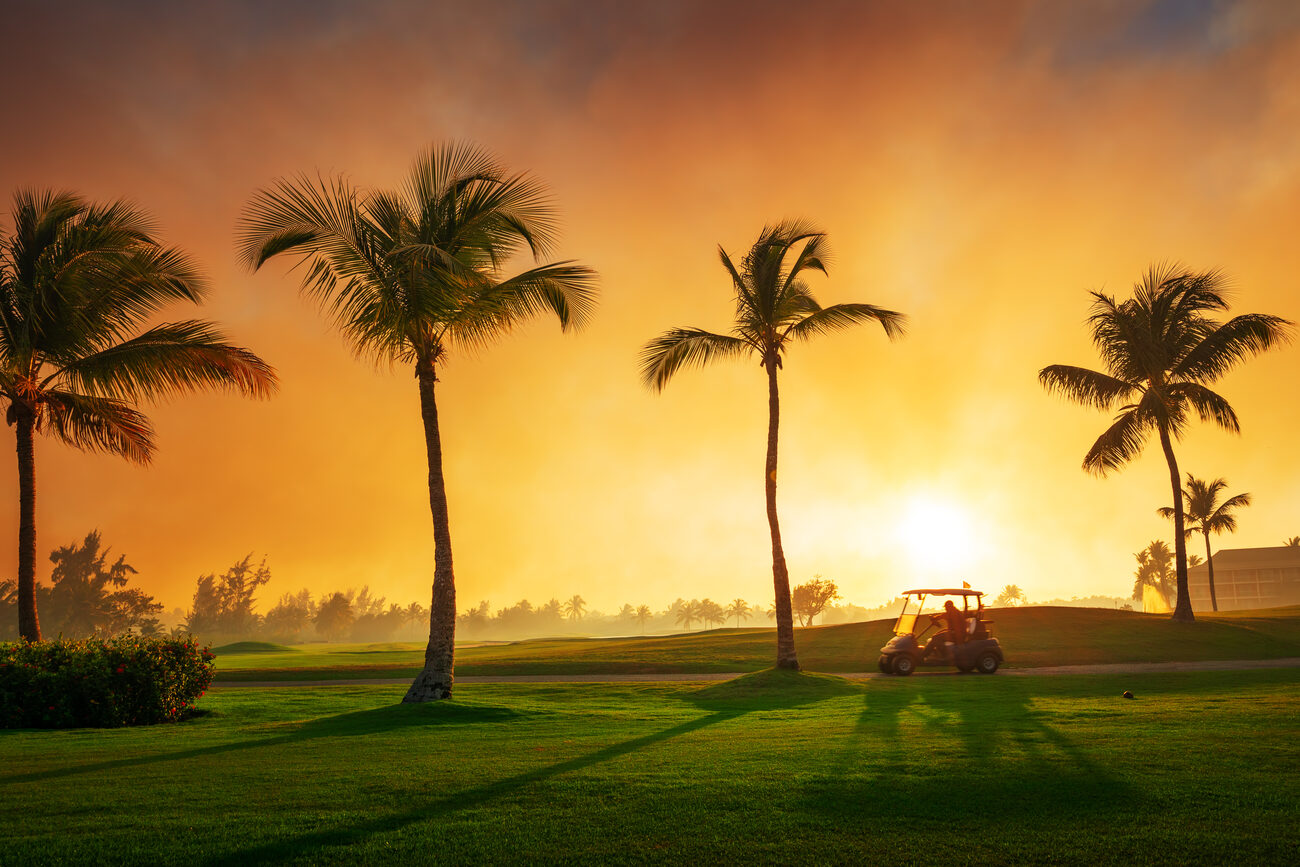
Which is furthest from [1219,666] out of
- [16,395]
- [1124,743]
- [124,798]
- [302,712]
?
[16,395]

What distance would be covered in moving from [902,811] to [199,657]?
14.8m

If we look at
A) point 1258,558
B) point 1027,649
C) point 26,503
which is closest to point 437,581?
point 26,503

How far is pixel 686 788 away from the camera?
7613 mm

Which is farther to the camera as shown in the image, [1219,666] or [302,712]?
[1219,666]

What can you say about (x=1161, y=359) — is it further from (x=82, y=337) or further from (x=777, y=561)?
(x=82, y=337)

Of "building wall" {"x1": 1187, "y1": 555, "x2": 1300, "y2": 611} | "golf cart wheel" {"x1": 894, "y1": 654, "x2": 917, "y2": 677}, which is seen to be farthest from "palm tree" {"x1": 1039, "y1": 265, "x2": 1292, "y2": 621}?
"building wall" {"x1": 1187, "y1": 555, "x2": 1300, "y2": 611}

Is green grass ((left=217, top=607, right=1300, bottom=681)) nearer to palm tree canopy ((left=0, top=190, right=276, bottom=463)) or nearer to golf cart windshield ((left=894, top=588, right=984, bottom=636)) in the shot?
golf cart windshield ((left=894, top=588, right=984, bottom=636))

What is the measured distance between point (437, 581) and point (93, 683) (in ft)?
21.4

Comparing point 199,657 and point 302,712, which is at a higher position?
point 199,657

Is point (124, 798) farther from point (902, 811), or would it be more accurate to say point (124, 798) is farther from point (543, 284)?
point (543, 284)

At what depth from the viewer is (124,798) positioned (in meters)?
7.58

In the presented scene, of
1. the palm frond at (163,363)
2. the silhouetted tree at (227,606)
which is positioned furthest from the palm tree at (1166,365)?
the silhouetted tree at (227,606)

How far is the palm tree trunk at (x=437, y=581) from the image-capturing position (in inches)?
637

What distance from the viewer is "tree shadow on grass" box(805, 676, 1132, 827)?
670cm
